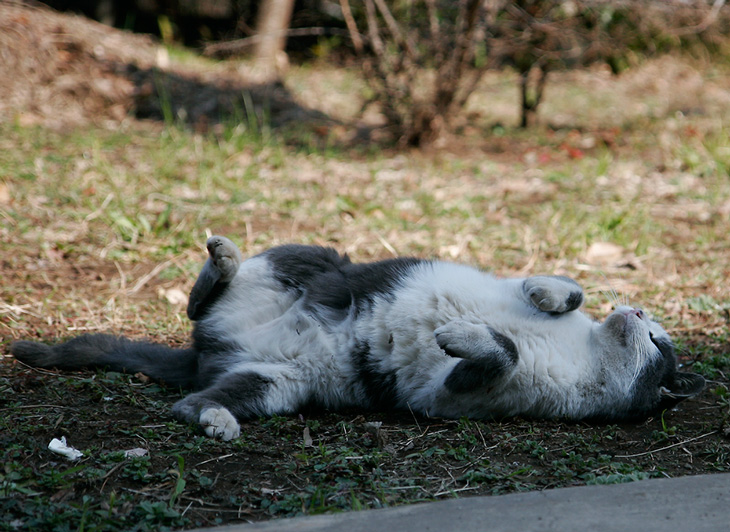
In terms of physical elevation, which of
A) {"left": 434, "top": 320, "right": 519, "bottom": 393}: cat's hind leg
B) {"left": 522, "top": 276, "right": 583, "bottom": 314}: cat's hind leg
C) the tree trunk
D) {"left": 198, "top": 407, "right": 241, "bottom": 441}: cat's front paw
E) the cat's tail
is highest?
the tree trunk

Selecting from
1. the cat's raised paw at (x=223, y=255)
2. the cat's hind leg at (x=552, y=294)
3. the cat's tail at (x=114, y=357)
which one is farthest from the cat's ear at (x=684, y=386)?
the cat's tail at (x=114, y=357)

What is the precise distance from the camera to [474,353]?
2.47m

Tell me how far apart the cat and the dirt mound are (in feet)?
12.9

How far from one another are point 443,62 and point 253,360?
4.21 metres

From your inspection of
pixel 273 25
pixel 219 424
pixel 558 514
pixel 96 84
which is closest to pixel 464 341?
pixel 558 514

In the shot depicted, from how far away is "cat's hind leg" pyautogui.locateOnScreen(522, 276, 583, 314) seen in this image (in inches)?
108

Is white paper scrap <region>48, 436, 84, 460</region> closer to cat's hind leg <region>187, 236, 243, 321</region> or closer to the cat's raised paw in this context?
cat's hind leg <region>187, 236, 243, 321</region>

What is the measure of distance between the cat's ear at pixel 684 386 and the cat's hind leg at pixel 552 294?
19.3 inches

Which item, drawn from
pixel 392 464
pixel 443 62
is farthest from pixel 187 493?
pixel 443 62

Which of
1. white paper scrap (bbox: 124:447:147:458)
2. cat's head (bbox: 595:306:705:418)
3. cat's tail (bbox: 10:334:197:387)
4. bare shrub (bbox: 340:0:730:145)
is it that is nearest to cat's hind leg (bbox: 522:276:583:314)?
cat's head (bbox: 595:306:705:418)

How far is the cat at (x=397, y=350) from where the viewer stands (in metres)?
2.66

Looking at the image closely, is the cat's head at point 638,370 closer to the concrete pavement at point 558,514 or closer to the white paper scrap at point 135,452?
the concrete pavement at point 558,514

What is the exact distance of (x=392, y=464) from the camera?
2342 mm

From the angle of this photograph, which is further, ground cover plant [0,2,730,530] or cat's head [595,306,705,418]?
cat's head [595,306,705,418]
